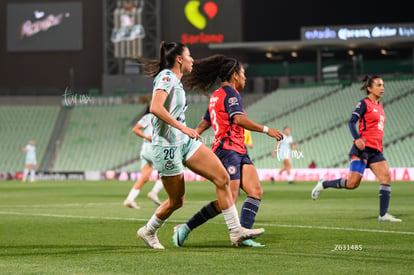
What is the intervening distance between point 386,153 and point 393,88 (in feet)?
27.8

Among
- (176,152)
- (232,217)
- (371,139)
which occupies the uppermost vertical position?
→ (176,152)

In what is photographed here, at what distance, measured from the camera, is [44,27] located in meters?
58.1

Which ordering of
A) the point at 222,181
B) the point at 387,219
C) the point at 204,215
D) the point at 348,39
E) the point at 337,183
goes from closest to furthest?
1. the point at 222,181
2. the point at 204,215
3. the point at 387,219
4. the point at 337,183
5. the point at 348,39

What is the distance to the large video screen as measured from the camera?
57625 millimetres

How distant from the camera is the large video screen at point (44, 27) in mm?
57625

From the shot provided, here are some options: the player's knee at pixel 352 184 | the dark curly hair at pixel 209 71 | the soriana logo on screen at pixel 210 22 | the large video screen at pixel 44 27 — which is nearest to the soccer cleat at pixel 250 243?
the dark curly hair at pixel 209 71

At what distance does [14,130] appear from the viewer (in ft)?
190

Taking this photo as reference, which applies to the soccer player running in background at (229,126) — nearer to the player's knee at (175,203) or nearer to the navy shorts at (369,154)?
the player's knee at (175,203)

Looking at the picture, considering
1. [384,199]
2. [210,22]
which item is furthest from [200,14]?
[384,199]

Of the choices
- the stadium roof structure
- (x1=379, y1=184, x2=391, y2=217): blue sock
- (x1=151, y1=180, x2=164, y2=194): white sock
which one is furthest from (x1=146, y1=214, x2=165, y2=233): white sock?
the stadium roof structure

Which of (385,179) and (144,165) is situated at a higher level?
(385,179)

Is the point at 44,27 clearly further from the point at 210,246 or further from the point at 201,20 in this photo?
the point at 210,246

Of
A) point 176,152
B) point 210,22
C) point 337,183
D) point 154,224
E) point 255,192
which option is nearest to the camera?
point 176,152

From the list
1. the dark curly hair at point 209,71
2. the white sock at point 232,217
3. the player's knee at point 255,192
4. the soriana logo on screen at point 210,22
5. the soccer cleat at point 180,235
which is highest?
the soriana logo on screen at point 210,22
